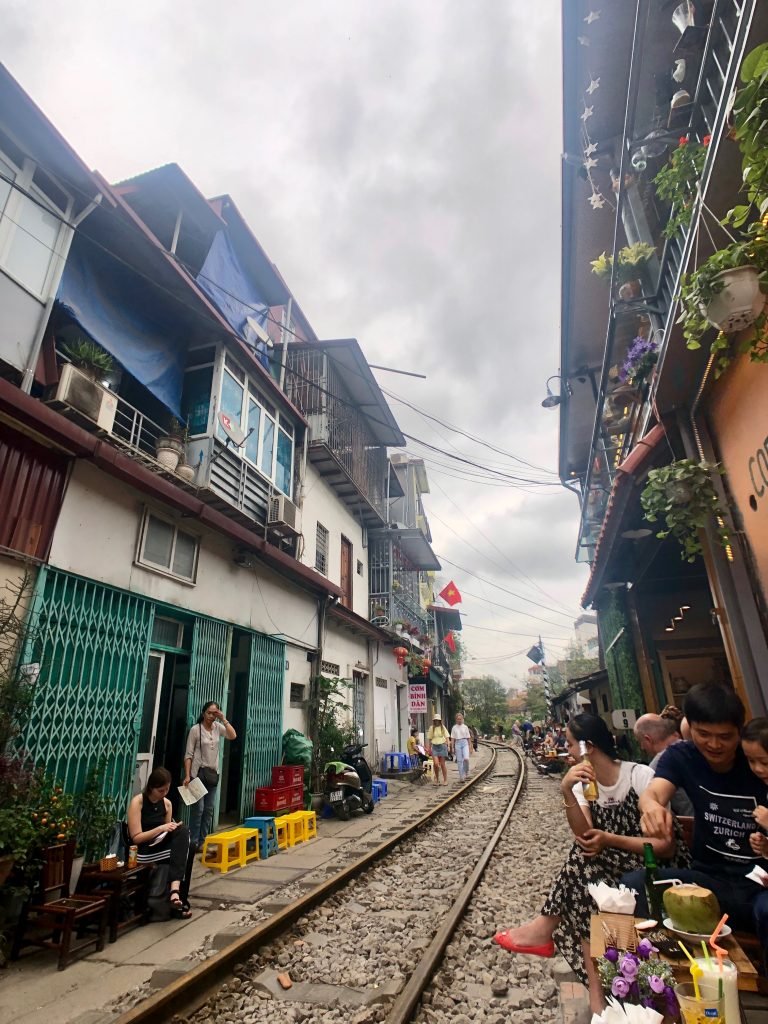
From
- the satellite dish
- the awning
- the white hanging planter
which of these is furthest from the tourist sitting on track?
the satellite dish

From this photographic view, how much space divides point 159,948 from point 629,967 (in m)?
3.78

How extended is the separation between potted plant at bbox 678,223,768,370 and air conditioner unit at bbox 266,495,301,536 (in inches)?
322

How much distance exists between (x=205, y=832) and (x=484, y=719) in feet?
153

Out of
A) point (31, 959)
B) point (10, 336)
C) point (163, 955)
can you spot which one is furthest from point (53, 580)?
point (163, 955)

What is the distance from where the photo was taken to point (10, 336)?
572cm

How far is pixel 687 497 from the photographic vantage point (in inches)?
167

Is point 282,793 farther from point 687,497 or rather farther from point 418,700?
point 418,700

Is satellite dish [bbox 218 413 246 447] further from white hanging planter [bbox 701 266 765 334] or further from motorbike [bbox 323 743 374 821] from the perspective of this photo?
white hanging planter [bbox 701 266 765 334]

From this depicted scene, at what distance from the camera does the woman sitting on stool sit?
4.61 metres

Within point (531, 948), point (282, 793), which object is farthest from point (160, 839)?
point (282, 793)

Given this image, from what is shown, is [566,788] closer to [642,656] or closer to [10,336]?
[10,336]

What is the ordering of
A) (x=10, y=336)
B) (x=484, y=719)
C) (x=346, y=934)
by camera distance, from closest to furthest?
(x=346, y=934)
(x=10, y=336)
(x=484, y=719)

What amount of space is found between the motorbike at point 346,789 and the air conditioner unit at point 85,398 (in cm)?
706

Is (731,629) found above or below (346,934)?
above
